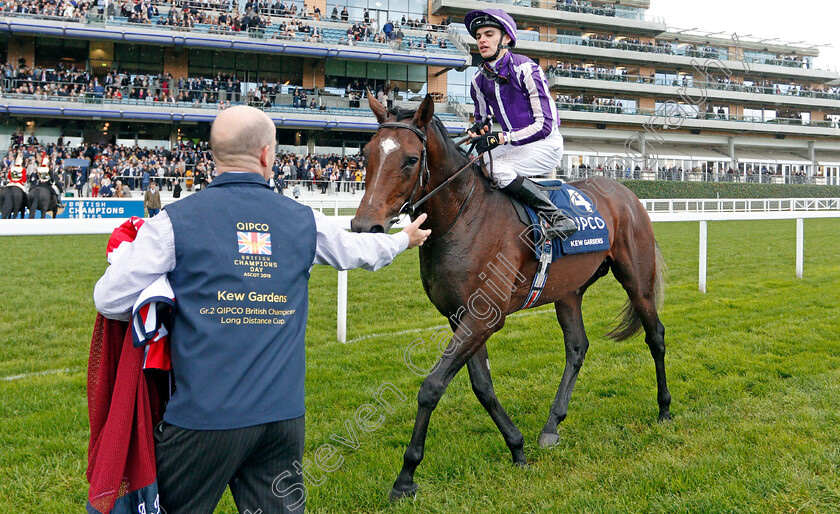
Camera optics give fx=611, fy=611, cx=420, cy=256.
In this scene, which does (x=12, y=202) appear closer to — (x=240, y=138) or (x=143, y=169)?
(x=143, y=169)

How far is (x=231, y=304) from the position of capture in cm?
171

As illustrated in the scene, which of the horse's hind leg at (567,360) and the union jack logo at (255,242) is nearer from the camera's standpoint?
the union jack logo at (255,242)

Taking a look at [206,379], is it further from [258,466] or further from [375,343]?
[375,343]

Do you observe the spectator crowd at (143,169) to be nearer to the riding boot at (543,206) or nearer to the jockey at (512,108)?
the jockey at (512,108)

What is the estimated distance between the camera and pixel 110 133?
30.1 meters

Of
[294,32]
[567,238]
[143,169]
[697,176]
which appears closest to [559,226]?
[567,238]

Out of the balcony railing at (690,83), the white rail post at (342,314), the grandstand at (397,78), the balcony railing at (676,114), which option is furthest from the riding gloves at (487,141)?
the balcony railing at (690,83)

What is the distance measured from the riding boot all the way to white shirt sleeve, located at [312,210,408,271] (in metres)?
1.63

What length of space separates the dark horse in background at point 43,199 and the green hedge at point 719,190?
1128 inches

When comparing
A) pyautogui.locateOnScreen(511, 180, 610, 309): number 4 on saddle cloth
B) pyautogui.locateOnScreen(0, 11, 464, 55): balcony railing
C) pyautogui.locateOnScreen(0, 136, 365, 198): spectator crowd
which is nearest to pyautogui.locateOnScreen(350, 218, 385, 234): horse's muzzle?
pyautogui.locateOnScreen(511, 180, 610, 309): number 4 on saddle cloth

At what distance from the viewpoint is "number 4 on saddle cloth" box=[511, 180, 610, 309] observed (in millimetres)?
3637

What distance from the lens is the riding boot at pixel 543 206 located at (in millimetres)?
3617

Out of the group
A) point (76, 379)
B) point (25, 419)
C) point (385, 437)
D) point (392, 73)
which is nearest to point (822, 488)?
point (385, 437)

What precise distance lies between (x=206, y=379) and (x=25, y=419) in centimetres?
269
